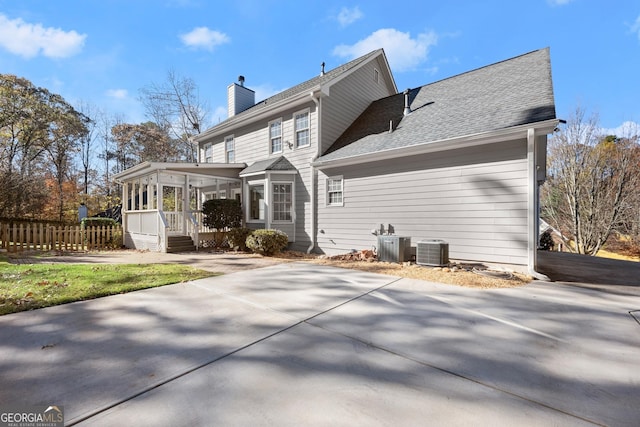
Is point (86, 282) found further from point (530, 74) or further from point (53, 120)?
point (53, 120)

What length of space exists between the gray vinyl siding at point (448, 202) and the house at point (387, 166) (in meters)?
0.03

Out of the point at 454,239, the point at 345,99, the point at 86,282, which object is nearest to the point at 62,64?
the point at 345,99

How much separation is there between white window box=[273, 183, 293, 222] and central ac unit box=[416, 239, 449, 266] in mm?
5500

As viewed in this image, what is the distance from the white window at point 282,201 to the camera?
430 inches

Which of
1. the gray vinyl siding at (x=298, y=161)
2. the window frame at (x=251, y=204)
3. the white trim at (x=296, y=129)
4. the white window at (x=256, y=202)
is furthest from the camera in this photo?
the white window at (x=256, y=202)

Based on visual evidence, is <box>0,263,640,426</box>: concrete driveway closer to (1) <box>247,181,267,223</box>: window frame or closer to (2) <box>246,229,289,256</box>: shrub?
(2) <box>246,229,289,256</box>: shrub

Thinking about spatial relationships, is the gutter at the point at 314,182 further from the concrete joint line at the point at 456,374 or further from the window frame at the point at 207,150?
the window frame at the point at 207,150

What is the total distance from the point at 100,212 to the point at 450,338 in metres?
29.6

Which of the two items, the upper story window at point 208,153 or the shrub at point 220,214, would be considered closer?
the shrub at point 220,214

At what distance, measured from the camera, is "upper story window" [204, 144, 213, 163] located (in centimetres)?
1524

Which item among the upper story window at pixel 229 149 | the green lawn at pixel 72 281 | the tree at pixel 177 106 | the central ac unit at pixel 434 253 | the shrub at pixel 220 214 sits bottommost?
the green lawn at pixel 72 281

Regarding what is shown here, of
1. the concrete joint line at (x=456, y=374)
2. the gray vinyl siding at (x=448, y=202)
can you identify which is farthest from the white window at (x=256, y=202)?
the concrete joint line at (x=456, y=374)

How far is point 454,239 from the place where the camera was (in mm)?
7453

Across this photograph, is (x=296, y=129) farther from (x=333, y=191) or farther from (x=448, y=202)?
(x=448, y=202)
